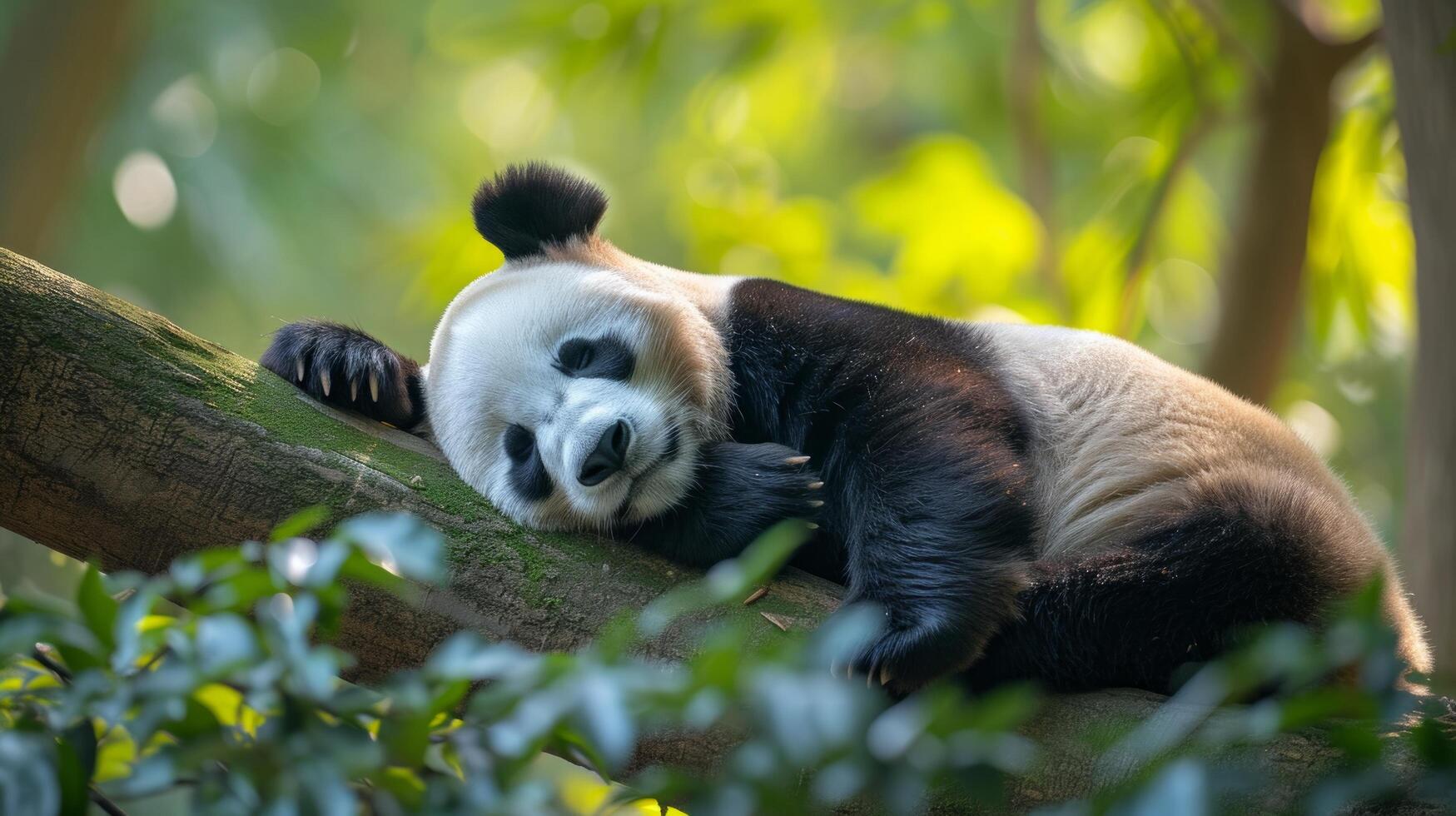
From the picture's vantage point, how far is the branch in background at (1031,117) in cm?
524

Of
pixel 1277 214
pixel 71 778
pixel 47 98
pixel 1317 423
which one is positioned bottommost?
pixel 71 778

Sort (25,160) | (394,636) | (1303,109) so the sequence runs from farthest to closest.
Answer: (25,160)
(1303,109)
(394,636)

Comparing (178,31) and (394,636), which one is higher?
(178,31)

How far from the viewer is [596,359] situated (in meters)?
2.74

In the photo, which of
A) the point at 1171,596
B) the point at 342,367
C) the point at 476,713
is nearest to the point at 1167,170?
the point at 1171,596

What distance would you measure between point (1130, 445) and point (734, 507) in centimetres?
97

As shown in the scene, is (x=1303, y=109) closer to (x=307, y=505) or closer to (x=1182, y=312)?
(x=1182, y=312)

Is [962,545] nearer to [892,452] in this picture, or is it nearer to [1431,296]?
[892,452]

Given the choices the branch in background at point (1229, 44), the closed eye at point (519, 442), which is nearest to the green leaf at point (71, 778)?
the closed eye at point (519, 442)

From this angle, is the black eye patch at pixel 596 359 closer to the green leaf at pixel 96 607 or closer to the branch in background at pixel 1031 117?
the green leaf at pixel 96 607

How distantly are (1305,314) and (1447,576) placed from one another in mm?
3946

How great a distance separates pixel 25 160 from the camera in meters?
5.51

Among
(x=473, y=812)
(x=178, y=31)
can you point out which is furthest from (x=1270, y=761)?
(x=178, y=31)

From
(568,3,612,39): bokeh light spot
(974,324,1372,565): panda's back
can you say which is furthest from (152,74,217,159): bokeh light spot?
(974,324,1372,565): panda's back
